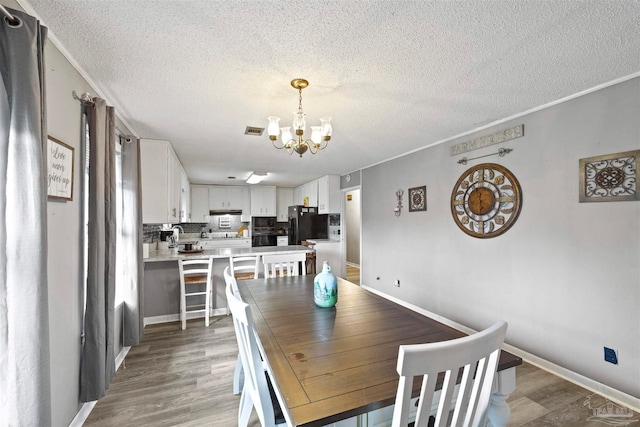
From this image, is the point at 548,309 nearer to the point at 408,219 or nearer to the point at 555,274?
the point at 555,274

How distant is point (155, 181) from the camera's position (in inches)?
132

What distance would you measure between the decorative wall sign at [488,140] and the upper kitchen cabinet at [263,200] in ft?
17.0

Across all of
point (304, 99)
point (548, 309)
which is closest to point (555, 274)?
point (548, 309)

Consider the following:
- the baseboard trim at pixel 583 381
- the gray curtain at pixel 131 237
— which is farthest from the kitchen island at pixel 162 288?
the baseboard trim at pixel 583 381

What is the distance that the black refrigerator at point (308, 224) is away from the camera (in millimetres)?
6457

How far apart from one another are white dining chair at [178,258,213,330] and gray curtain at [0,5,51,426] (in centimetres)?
227

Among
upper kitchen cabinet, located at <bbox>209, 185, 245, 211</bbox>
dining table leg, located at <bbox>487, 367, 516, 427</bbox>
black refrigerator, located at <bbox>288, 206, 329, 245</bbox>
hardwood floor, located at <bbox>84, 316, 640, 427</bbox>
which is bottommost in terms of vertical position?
hardwood floor, located at <bbox>84, 316, 640, 427</bbox>

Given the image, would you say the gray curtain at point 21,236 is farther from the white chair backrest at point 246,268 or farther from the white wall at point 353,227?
the white wall at point 353,227

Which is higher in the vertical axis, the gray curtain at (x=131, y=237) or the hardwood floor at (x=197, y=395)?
the gray curtain at (x=131, y=237)

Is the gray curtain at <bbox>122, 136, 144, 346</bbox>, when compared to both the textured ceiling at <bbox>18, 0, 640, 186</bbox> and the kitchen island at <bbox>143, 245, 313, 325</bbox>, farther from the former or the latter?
the kitchen island at <bbox>143, 245, 313, 325</bbox>

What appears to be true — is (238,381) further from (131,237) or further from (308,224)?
(308,224)

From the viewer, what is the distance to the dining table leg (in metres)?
1.11

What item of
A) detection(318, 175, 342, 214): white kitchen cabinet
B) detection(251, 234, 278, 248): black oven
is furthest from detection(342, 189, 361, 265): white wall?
detection(251, 234, 278, 248): black oven

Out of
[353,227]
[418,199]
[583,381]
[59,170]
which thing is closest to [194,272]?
[59,170]
